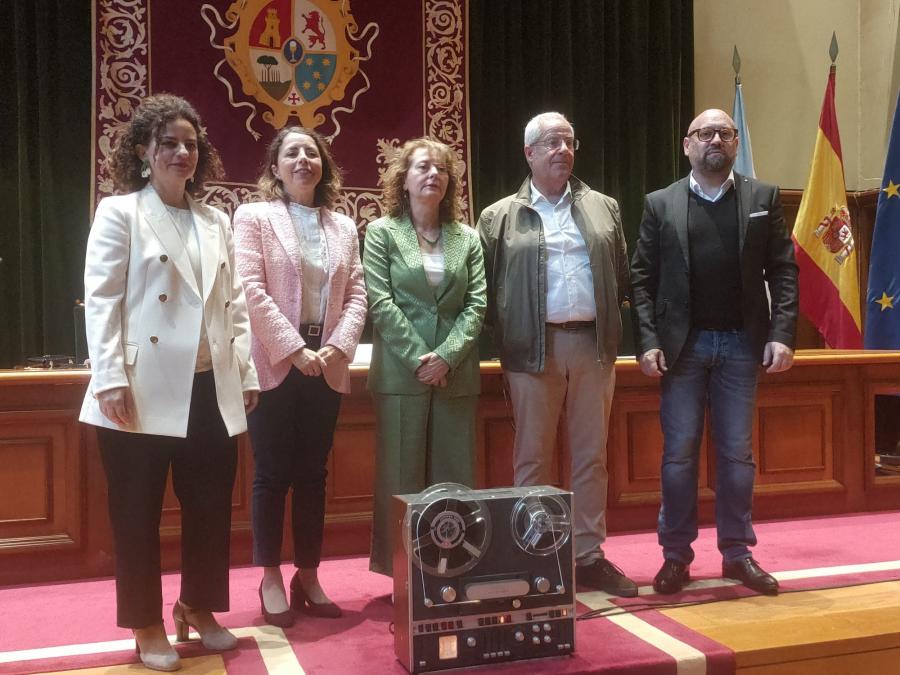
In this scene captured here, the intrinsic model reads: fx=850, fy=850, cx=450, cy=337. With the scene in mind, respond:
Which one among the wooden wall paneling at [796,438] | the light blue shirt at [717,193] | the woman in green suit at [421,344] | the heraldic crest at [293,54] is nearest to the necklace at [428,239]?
the woman in green suit at [421,344]

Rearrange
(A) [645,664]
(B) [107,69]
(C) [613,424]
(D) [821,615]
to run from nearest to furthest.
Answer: (A) [645,664], (D) [821,615], (C) [613,424], (B) [107,69]

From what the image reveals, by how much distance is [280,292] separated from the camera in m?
2.39

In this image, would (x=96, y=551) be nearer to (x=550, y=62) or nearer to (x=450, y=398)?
(x=450, y=398)

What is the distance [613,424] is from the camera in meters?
3.53

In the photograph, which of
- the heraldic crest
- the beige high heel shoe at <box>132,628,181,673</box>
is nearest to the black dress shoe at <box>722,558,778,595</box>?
the beige high heel shoe at <box>132,628,181,673</box>

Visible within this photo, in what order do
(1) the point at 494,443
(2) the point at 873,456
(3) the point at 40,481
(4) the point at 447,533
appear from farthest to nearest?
(2) the point at 873,456 < (1) the point at 494,443 < (3) the point at 40,481 < (4) the point at 447,533

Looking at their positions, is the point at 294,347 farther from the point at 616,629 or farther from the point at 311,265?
the point at 616,629

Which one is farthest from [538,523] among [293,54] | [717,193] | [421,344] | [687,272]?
[293,54]

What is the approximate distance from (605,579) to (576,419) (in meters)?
0.49

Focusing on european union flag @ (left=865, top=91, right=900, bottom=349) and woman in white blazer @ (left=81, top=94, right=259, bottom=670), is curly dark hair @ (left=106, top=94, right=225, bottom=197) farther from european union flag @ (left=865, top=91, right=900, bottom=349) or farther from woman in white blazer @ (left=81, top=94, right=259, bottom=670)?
european union flag @ (left=865, top=91, right=900, bottom=349)

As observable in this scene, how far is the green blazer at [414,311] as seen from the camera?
249 cm

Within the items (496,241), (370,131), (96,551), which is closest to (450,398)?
(496,241)

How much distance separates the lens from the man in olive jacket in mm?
2617

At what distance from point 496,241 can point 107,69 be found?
9.12ft
